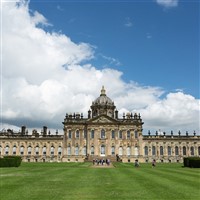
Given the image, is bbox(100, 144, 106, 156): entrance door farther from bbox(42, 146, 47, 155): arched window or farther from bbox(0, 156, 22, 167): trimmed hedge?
bbox(0, 156, 22, 167): trimmed hedge

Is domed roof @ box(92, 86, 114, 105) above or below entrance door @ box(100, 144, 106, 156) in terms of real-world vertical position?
above

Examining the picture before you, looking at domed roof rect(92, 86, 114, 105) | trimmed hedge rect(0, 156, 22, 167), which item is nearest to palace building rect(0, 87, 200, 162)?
domed roof rect(92, 86, 114, 105)

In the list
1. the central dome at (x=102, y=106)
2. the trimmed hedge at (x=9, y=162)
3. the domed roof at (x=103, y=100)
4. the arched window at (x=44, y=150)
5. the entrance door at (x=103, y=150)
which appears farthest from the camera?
the domed roof at (x=103, y=100)

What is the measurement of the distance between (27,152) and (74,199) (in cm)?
7656

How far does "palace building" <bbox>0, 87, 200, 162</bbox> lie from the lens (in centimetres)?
8375

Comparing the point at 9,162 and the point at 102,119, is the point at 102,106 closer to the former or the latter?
the point at 102,119

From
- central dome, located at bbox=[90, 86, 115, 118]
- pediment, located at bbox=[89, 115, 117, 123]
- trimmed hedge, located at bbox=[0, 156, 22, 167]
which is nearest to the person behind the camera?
trimmed hedge, located at bbox=[0, 156, 22, 167]

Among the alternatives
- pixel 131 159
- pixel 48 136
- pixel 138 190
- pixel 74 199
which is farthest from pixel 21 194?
pixel 48 136

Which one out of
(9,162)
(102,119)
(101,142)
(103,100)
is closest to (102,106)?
(103,100)

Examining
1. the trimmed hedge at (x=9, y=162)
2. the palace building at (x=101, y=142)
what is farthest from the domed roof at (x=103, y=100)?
the trimmed hedge at (x=9, y=162)

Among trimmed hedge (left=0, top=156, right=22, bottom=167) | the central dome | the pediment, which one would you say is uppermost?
the central dome

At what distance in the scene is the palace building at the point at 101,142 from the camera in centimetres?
8375

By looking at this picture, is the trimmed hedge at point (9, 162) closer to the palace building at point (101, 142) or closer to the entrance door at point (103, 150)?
the palace building at point (101, 142)

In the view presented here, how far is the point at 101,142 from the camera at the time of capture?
8388 cm
